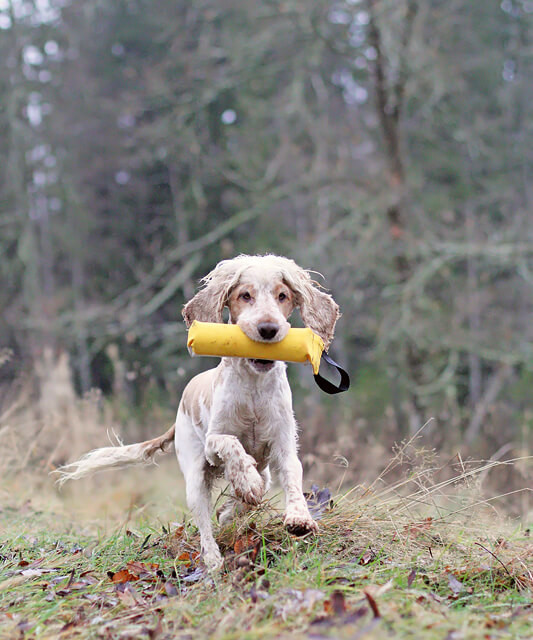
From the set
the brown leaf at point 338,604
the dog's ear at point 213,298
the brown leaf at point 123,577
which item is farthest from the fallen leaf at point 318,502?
the brown leaf at point 338,604

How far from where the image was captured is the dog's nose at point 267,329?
140 inches

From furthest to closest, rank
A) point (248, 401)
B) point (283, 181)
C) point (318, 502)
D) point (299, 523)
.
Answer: point (283, 181)
point (318, 502)
point (248, 401)
point (299, 523)

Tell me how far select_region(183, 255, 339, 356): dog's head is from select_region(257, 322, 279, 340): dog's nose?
4.5 inches

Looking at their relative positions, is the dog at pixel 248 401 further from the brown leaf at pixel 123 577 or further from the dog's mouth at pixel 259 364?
the brown leaf at pixel 123 577

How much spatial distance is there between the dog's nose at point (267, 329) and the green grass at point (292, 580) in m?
0.93

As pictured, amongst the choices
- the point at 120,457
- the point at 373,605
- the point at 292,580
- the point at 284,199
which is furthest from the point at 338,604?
the point at 284,199

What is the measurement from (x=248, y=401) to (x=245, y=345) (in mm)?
388

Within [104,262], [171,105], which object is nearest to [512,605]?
[171,105]

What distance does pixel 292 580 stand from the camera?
3.00 metres

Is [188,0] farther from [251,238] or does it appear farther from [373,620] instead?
[373,620]

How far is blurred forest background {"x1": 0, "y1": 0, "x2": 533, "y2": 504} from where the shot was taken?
28.5ft

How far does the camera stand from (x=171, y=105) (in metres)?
10.0

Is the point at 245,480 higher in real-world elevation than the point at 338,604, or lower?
higher

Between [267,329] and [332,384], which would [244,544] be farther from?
[267,329]
